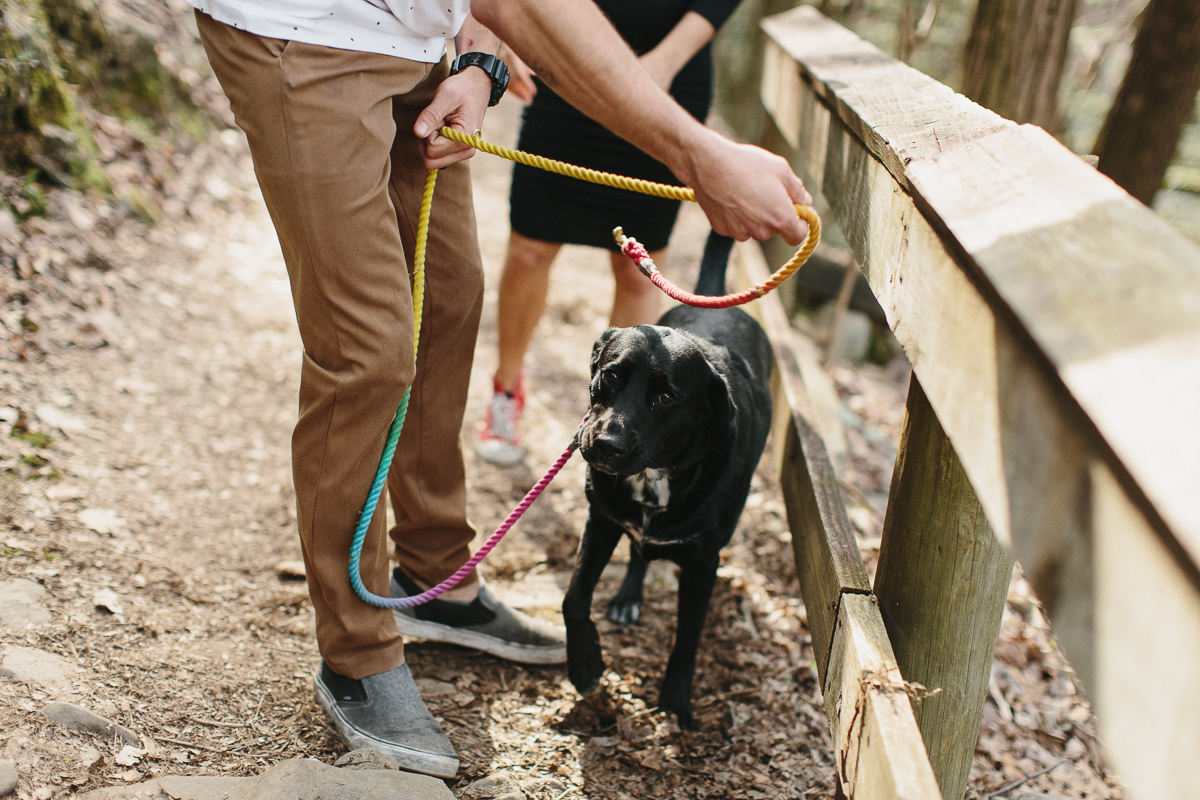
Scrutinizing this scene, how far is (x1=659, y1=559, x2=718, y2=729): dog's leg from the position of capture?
2.25 metres

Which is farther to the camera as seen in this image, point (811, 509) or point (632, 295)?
A: point (632, 295)

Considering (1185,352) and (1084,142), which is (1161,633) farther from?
(1084,142)

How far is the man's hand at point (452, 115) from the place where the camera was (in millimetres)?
1792

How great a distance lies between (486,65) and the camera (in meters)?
1.91

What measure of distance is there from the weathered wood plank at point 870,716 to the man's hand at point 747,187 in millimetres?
769

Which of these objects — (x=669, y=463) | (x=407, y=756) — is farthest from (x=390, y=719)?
(x=669, y=463)

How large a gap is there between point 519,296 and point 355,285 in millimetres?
1589

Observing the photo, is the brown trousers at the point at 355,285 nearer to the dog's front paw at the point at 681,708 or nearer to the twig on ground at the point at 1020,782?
the dog's front paw at the point at 681,708

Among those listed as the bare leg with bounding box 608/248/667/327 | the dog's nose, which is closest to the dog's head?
the dog's nose

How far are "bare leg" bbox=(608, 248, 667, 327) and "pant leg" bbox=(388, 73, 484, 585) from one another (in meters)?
1.01

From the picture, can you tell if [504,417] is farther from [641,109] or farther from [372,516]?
[641,109]

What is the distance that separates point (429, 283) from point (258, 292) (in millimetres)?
2646

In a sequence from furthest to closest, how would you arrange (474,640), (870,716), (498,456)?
1. (498,456)
2. (474,640)
3. (870,716)

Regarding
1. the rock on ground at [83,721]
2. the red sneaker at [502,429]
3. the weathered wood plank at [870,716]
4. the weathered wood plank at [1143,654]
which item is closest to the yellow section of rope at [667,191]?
the weathered wood plank at [870,716]
